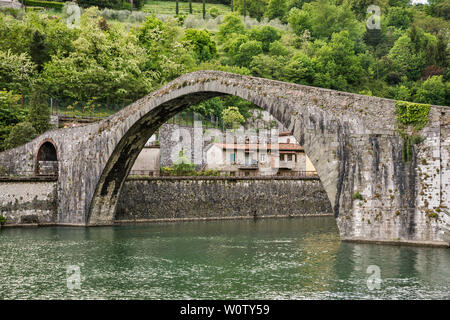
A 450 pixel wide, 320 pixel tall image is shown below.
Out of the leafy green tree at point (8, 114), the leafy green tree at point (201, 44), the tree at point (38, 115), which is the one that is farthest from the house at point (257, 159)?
the leafy green tree at point (201, 44)

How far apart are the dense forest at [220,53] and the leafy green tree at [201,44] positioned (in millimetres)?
129

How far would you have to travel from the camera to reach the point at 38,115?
1582 inches

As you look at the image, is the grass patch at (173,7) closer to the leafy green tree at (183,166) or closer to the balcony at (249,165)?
the balcony at (249,165)

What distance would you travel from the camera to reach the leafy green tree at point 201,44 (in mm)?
73562

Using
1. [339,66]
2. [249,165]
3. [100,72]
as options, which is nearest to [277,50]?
[339,66]

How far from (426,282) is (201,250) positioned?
9072mm

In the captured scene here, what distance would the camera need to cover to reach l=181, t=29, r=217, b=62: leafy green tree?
7356cm

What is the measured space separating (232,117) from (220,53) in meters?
25.1

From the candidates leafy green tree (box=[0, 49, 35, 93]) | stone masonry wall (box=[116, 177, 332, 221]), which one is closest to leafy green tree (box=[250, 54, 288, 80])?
leafy green tree (box=[0, 49, 35, 93])

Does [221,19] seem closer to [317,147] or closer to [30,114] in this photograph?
[30,114]

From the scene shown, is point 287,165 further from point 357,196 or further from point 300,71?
point 357,196

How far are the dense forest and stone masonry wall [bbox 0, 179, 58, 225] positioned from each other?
7.46m
